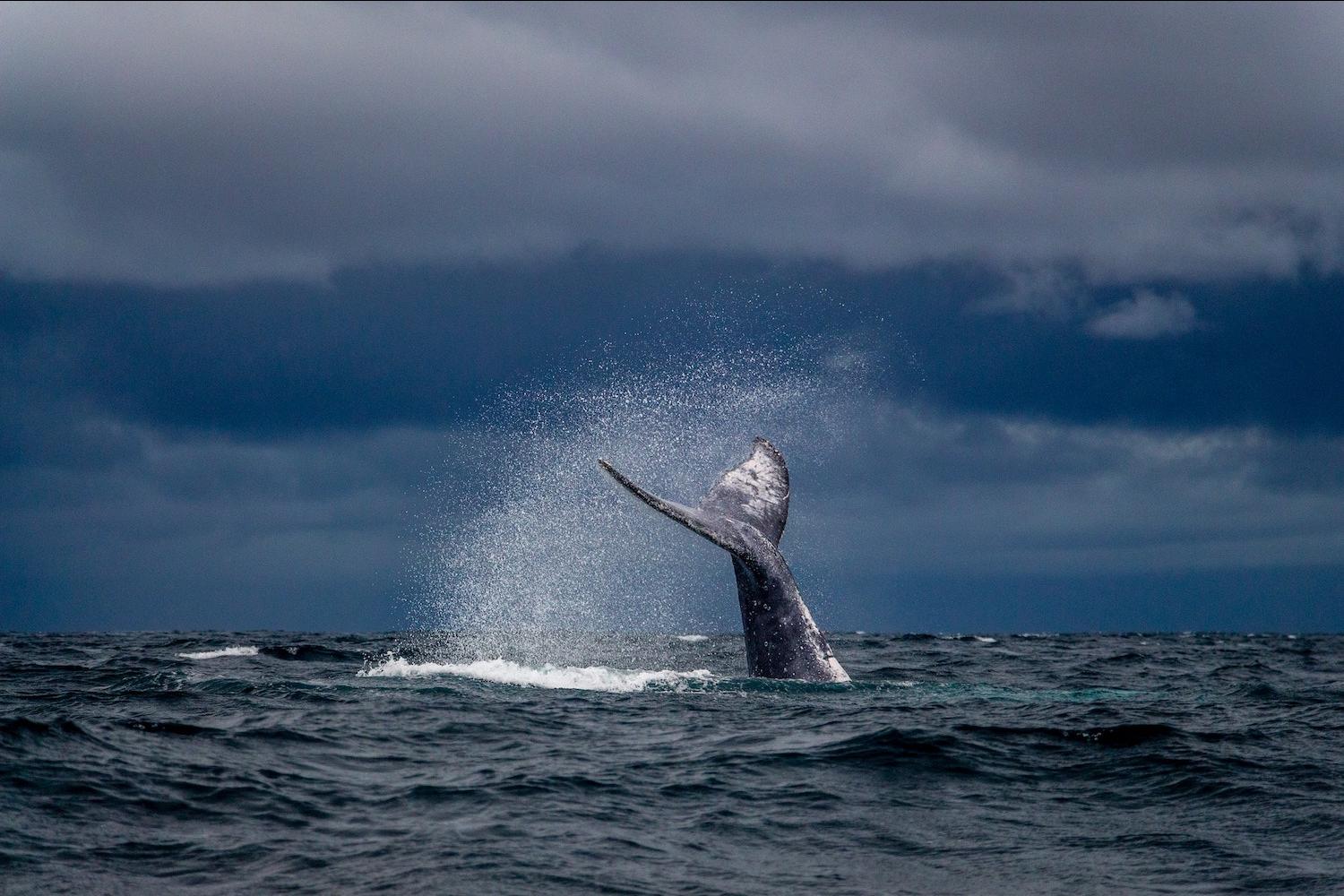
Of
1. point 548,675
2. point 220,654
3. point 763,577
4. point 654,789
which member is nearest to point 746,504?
point 763,577

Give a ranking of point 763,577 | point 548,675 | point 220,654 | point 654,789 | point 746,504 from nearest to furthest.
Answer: point 654,789 < point 763,577 < point 746,504 < point 548,675 < point 220,654

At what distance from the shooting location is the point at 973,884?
910 centimetres

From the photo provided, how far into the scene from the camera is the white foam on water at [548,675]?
61.7 feet

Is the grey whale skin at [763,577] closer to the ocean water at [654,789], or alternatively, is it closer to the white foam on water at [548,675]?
the ocean water at [654,789]

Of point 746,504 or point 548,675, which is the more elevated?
point 746,504

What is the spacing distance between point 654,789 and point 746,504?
6503mm

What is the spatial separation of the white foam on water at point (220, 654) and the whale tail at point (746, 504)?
44.7ft

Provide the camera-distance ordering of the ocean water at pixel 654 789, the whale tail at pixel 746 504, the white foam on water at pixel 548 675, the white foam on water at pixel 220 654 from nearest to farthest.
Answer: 1. the ocean water at pixel 654 789
2. the whale tail at pixel 746 504
3. the white foam on water at pixel 548 675
4. the white foam on water at pixel 220 654

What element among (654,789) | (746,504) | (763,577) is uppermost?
(746,504)

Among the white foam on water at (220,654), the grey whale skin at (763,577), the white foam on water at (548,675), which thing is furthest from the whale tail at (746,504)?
the white foam on water at (220,654)

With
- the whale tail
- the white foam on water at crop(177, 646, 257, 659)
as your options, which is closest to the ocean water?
the whale tail

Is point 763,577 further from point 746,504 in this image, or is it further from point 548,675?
point 548,675

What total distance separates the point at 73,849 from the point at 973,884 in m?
6.42

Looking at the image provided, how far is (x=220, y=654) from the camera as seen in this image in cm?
2783
